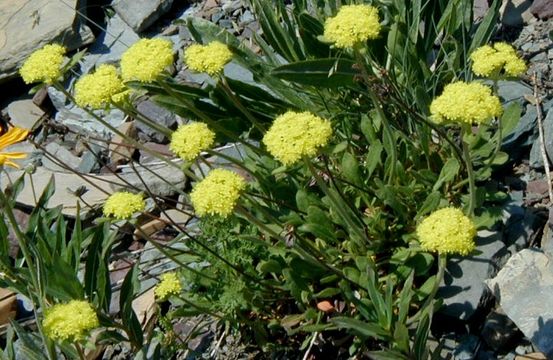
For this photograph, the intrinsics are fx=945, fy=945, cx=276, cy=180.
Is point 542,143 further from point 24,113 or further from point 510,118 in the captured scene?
point 24,113

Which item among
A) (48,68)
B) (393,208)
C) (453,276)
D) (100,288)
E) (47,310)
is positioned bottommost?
(453,276)

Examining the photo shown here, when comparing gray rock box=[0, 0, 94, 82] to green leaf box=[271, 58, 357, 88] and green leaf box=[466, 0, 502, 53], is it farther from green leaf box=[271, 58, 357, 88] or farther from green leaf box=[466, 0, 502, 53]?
green leaf box=[466, 0, 502, 53]

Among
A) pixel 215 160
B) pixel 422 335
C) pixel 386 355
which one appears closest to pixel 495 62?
pixel 422 335

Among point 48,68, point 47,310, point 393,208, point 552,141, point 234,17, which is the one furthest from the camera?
point 234,17

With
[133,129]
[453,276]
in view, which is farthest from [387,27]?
[133,129]

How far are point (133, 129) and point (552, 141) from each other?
8.39 feet

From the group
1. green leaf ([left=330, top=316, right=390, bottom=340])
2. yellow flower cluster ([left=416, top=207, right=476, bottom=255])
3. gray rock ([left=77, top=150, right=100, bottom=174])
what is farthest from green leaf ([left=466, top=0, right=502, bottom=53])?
gray rock ([left=77, top=150, right=100, bottom=174])

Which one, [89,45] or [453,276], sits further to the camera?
[89,45]

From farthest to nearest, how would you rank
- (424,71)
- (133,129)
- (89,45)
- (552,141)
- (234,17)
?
(89,45) → (234,17) → (133,129) → (424,71) → (552,141)

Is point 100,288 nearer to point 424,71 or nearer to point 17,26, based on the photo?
point 424,71

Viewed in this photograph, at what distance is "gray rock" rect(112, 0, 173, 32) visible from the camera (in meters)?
6.14

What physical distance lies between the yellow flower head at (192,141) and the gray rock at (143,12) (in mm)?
2927

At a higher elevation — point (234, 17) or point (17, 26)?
point (17, 26)

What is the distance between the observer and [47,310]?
131 inches
